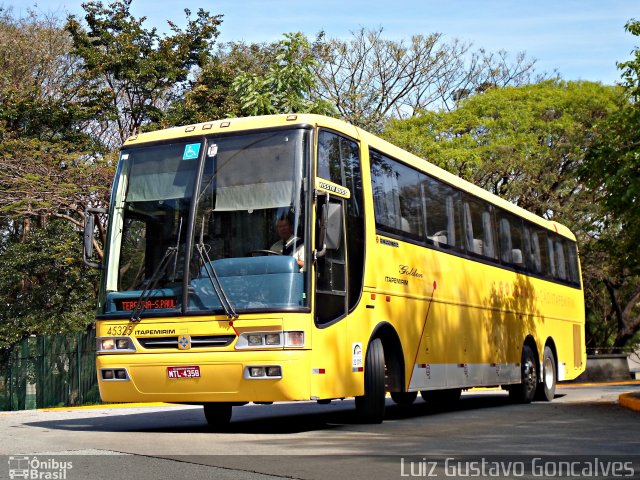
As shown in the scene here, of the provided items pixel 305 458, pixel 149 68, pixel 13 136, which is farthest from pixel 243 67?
pixel 305 458

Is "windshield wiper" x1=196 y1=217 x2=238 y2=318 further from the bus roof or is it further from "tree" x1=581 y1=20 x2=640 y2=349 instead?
"tree" x1=581 y1=20 x2=640 y2=349

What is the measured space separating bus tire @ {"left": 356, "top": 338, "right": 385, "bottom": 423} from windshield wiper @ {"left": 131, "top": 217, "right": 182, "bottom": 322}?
2.84 meters

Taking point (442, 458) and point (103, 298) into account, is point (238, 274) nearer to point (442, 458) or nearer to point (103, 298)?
point (103, 298)

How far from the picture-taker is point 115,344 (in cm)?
1189

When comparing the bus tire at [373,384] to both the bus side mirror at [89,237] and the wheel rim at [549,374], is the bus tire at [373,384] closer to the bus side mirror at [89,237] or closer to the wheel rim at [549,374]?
the bus side mirror at [89,237]

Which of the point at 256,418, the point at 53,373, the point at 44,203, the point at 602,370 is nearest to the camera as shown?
the point at 256,418

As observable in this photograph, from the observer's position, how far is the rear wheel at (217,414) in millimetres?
13633

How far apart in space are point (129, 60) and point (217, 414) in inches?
733

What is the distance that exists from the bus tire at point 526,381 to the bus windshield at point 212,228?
9657 mm

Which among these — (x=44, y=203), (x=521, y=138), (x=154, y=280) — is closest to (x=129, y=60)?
(x=44, y=203)

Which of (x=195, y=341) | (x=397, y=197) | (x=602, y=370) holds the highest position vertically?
(x=397, y=197)

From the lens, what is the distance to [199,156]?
12.0 m

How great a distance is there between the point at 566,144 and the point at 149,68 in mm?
15057

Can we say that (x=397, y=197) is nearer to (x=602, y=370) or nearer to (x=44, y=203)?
(x=44, y=203)
